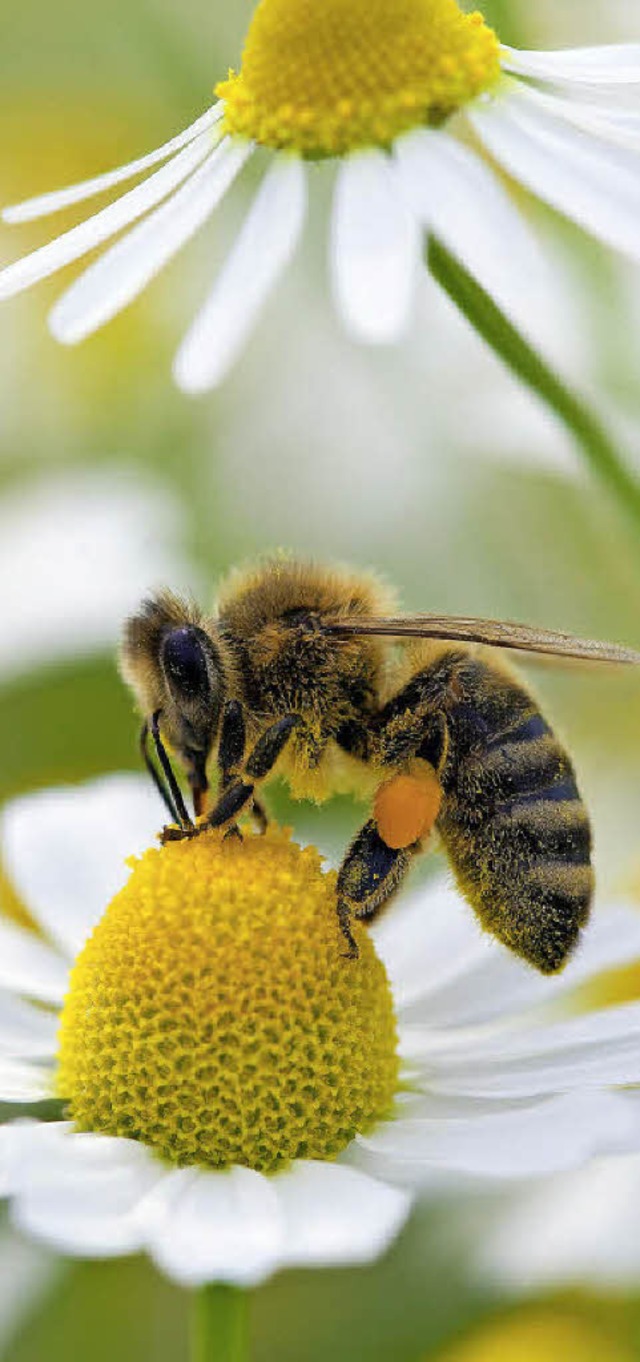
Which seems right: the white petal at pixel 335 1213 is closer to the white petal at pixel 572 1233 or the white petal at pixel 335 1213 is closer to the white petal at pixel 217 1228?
the white petal at pixel 217 1228

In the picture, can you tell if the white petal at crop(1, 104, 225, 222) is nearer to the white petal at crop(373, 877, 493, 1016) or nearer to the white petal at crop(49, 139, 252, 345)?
the white petal at crop(49, 139, 252, 345)

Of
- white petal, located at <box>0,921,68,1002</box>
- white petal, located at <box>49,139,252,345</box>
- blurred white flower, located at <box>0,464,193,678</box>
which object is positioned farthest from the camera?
blurred white flower, located at <box>0,464,193,678</box>

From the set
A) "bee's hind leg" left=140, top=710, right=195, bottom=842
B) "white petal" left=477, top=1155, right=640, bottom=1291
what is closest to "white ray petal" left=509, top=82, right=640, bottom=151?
"bee's hind leg" left=140, top=710, right=195, bottom=842

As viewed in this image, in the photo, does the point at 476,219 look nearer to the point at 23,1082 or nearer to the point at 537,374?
the point at 537,374

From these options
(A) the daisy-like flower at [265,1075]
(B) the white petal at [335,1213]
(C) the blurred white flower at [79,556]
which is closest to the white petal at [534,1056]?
(A) the daisy-like flower at [265,1075]

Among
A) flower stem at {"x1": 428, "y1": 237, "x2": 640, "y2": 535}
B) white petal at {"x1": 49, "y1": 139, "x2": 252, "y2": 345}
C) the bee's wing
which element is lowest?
the bee's wing

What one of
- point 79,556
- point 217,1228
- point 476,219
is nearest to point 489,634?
point 476,219

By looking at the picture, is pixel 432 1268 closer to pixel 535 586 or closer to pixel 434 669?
pixel 434 669
